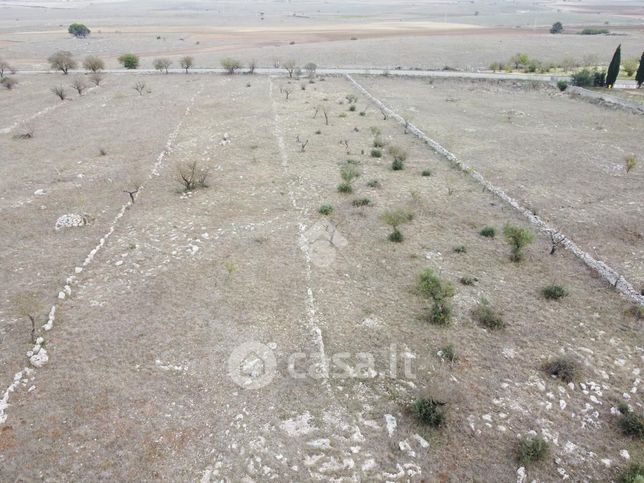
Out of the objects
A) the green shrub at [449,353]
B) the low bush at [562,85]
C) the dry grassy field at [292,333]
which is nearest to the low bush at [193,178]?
the dry grassy field at [292,333]

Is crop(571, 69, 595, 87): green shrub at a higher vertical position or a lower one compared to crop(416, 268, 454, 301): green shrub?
higher

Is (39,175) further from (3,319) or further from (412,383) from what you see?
(412,383)

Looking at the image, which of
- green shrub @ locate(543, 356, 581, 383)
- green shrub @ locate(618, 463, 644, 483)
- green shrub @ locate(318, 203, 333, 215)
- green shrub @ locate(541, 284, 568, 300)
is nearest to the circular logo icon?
green shrub @ locate(543, 356, 581, 383)

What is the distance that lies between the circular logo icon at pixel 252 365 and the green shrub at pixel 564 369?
6123 millimetres

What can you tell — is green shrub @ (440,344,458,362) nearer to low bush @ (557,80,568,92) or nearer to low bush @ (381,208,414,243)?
low bush @ (381,208,414,243)

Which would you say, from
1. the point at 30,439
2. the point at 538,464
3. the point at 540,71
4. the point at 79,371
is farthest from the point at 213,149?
the point at 540,71

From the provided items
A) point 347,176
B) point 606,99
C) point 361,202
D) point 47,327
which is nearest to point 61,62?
point 347,176

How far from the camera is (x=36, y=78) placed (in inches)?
1833

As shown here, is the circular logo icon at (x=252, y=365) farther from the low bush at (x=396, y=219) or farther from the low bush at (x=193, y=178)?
the low bush at (x=193, y=178)

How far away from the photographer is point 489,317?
11.3 metres

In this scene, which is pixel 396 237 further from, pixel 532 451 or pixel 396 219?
pixel 532 451

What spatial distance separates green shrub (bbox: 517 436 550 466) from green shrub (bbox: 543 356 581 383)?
2.05 m

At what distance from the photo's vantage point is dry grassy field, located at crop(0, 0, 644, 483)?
27.2ft

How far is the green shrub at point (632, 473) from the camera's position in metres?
7.54
